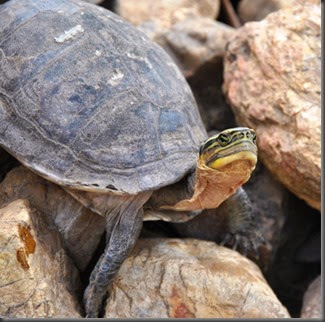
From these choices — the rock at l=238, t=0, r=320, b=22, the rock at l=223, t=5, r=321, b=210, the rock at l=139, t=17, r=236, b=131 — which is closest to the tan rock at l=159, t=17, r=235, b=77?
the rock at l=139, t=17, r=236, b=131

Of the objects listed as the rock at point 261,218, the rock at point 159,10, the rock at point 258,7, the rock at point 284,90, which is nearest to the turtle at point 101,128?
the rock at point 261,218

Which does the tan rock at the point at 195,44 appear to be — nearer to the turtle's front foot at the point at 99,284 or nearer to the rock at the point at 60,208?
the rock at the point at 60,208

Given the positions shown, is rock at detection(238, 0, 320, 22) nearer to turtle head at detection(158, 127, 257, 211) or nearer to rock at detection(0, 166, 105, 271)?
turtle head at detection(158, 127, 257, 211)

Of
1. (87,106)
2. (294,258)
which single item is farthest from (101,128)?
(294,258)

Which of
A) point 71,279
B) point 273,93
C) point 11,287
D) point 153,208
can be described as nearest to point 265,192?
point 273,93

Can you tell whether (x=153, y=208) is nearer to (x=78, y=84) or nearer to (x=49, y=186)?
(x=49, y=186)
